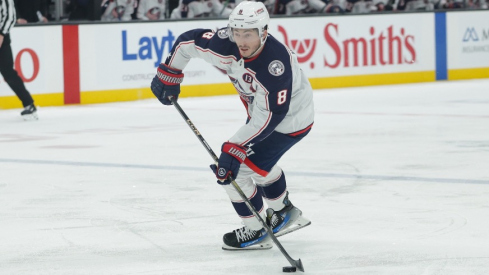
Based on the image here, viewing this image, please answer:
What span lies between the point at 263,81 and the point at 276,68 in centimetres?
7

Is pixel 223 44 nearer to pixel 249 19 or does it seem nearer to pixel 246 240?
pixel 249 19

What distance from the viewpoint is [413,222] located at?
181 inches

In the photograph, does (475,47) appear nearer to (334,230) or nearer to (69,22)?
(69,22)

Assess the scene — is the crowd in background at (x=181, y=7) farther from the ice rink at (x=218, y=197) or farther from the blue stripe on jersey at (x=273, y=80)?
the blue stripe on jersey at (x=273, y=80)

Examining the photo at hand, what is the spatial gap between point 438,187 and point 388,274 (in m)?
2.05

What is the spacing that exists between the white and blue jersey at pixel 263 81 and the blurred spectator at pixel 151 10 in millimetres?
7859

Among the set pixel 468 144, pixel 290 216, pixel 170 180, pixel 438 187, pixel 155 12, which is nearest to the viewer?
pixel 290 216

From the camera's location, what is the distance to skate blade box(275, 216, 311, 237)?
4.33m

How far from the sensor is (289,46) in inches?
504

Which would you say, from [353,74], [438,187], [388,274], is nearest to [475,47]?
[353,74]

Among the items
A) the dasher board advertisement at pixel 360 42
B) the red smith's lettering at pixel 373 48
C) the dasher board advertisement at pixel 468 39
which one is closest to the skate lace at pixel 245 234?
the dasher board advertisement at pixel 360 42

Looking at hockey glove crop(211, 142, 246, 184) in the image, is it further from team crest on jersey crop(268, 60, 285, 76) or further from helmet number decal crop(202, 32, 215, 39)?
helmet number decal crop(202, 32, 215, 39)

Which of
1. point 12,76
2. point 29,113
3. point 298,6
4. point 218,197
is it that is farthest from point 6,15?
point 218,197

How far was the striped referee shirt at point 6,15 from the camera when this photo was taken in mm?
9578
